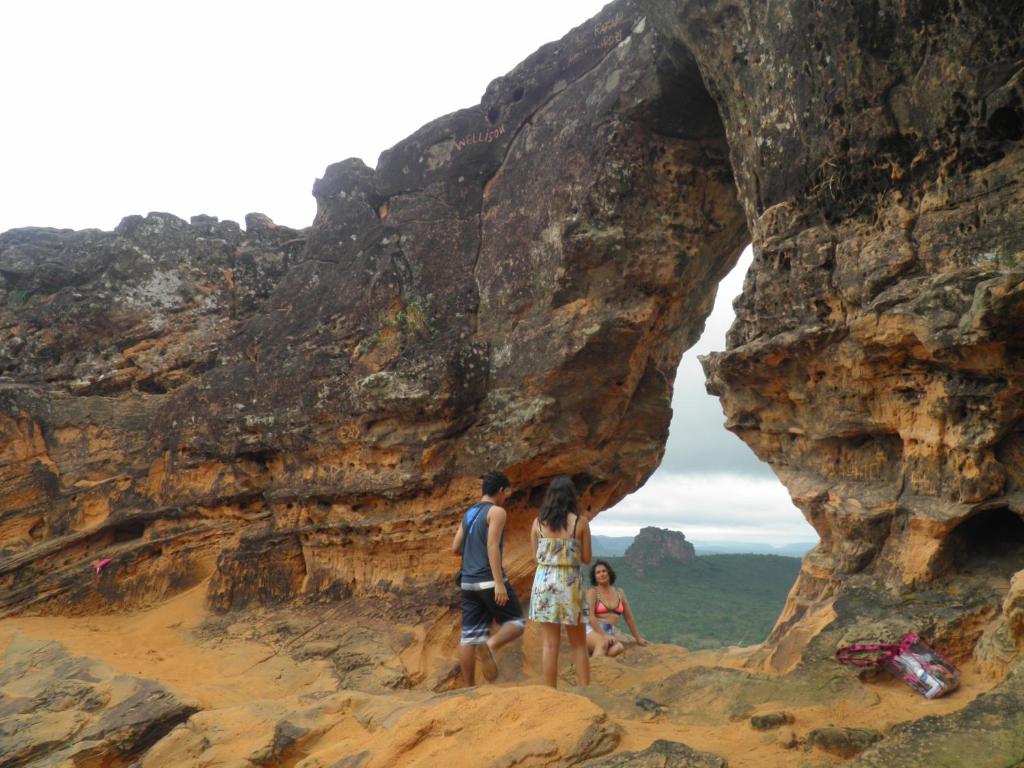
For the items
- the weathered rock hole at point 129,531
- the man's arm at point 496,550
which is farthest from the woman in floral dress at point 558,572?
the weathered rock hole at point 129,531

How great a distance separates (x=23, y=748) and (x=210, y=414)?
5716 mm

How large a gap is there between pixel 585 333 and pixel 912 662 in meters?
5.25

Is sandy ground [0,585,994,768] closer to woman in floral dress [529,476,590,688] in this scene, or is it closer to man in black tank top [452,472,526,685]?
woman in floral dress [529,476,590,688]

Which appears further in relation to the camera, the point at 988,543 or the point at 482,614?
the point at 482,614

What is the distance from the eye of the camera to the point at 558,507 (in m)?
6.16

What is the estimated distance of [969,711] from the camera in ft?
12.0

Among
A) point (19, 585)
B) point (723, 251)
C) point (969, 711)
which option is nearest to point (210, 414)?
point (19, 585)

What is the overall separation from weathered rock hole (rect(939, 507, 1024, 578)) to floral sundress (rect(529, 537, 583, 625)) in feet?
10.2

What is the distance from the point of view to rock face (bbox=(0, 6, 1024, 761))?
18.9 ft

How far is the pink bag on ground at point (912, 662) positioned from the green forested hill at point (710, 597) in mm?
15225

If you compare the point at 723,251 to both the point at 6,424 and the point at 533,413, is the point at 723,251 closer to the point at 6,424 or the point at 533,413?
the point at 533,413

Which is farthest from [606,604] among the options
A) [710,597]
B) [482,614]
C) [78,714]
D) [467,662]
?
[710,597]

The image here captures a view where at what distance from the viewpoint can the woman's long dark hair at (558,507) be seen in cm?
614

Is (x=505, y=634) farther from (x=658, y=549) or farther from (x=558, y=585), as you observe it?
(x=658, y=549)
